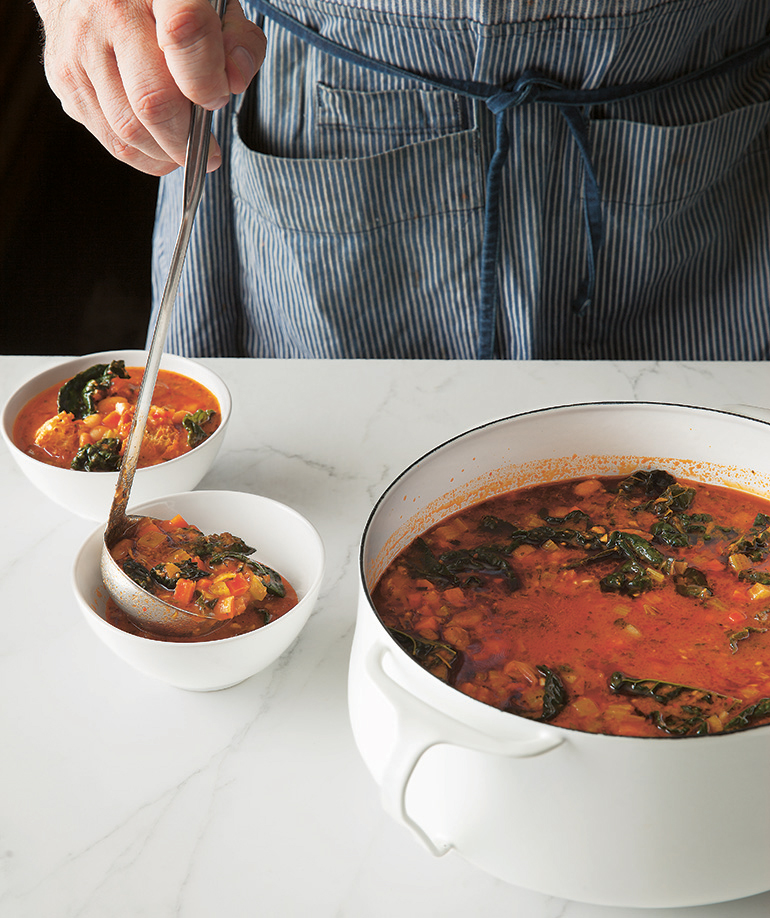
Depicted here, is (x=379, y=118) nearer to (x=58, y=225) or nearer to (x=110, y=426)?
(x=110, y=426)

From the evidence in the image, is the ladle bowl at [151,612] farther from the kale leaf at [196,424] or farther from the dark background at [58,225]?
the dark background at [58,225]

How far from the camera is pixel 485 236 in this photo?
1.57 meters

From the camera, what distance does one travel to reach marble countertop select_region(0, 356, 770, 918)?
0.73 metres

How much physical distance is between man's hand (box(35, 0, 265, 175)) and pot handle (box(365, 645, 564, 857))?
690 mm

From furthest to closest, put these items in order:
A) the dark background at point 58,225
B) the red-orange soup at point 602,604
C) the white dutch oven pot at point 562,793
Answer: the dark background at point 58,225 < the red-orange soup at point 602,604 < the white dutch oven pot at point 562,793

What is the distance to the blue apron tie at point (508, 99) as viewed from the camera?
4.64ft

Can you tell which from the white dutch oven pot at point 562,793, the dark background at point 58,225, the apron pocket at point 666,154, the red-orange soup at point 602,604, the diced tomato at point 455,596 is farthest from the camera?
the dark background at point 58,225

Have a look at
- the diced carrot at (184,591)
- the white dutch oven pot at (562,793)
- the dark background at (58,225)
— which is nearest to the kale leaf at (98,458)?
the diced carrot at (184,591)

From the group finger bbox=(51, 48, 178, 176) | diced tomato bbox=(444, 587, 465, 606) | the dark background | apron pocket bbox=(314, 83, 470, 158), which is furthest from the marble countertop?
the dark background

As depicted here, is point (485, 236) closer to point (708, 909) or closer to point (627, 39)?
point (627, 39)

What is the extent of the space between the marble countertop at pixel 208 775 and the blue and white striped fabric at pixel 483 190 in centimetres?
52

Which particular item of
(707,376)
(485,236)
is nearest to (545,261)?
(485,236)

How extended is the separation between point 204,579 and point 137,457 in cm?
18

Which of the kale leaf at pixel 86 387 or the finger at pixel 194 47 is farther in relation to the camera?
the kale leaf at pixel 86 387
